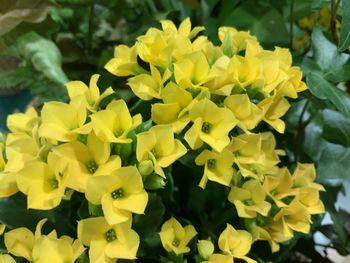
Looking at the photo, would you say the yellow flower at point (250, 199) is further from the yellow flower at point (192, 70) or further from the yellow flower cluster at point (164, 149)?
the yellow flower at point (192, 70)

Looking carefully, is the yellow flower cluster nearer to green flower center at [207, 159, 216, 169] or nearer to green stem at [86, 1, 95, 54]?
green flower center at [207, 159, 216, 169]

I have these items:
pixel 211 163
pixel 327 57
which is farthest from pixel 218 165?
pixel 327 57

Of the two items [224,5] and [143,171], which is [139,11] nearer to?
[224,5]

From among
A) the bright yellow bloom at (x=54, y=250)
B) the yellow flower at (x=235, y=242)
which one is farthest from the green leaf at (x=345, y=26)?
the bright yellow bloom at (x=54, y=250)

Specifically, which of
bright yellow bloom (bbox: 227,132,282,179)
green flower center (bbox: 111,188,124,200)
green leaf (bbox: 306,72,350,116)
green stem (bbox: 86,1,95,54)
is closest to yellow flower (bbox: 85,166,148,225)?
green flower center (bbox: 111,188,124,200)

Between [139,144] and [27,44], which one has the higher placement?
[139,144]

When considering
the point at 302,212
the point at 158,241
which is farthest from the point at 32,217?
the point at 302,212
